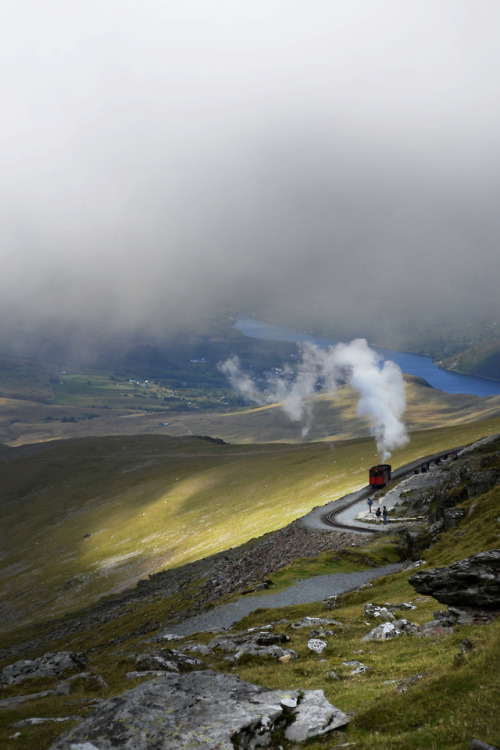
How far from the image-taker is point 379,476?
9631 cm

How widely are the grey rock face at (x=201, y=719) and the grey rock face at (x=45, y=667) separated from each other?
66.4 feet

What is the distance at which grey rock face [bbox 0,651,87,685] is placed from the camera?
3406cm

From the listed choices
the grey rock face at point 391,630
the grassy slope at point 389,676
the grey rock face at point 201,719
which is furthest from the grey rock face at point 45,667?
the grey rock face at point 391,630

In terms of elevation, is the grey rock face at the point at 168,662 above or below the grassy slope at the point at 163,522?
above

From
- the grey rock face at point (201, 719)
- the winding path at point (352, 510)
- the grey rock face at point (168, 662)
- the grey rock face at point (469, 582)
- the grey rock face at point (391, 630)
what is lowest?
the winding path at point (352, 510)

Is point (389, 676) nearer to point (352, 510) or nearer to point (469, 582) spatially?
point (469, 582)

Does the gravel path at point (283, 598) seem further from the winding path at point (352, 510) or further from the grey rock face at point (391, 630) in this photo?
the winding path at point (352, 510)

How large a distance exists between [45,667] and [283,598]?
22.1 metres

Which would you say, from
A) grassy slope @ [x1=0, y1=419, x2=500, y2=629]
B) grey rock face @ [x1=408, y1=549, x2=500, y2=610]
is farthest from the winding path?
grey rock face @ [x1=408, y1=549, x2=500, y2=610]

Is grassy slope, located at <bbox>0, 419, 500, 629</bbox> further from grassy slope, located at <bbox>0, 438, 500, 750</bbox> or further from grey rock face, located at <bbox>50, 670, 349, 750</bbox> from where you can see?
grey rock face, located at <bbox>50, 670, 349, 750</bbox>

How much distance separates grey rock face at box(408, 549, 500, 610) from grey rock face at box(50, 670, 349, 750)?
31.6ft

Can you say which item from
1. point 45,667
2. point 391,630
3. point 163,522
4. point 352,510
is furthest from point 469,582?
point 163,522

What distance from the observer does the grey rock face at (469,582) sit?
22.3 m

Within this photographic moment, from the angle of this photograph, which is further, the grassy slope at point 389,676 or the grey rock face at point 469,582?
the grey rock face at point 469,582
